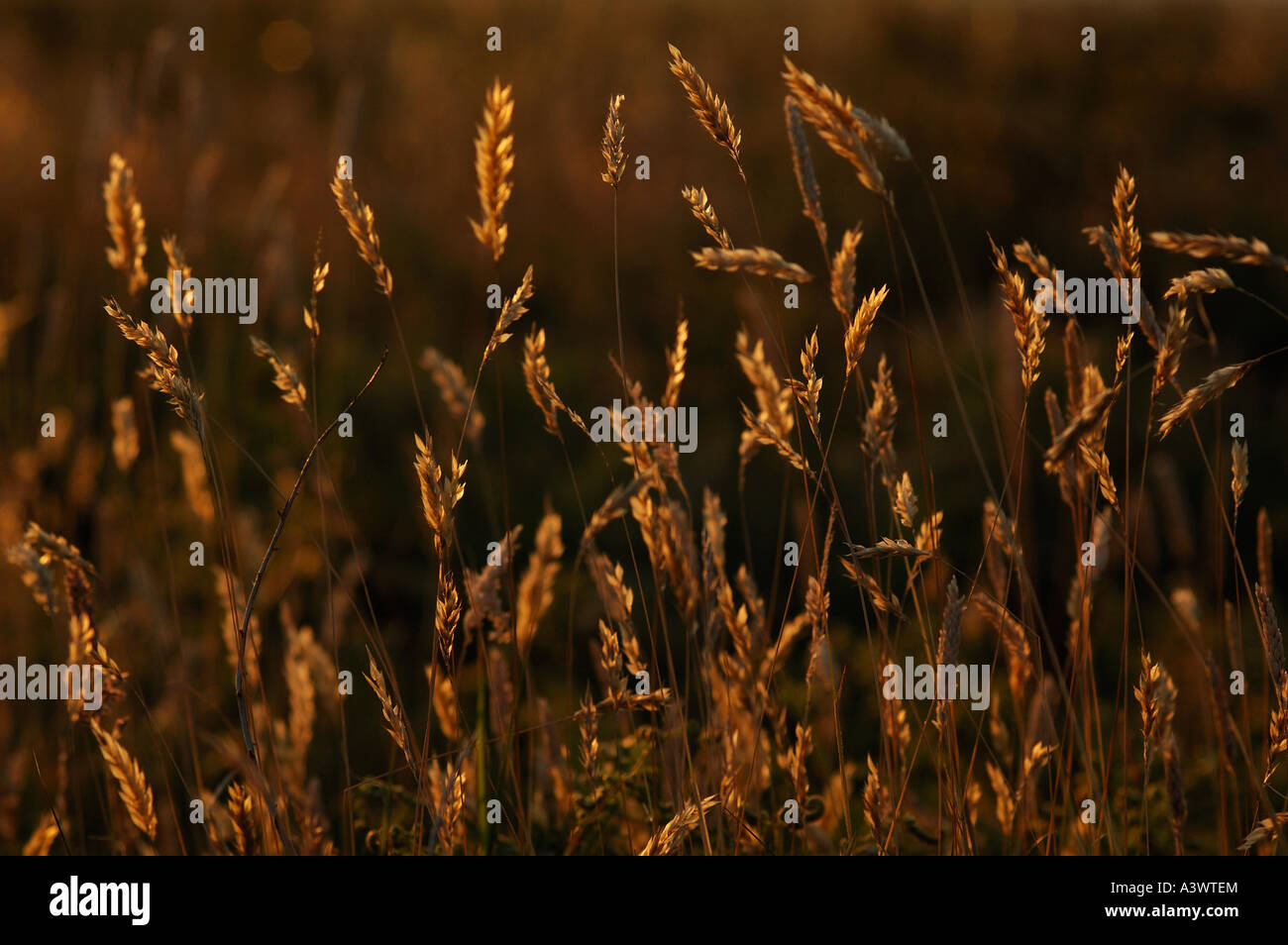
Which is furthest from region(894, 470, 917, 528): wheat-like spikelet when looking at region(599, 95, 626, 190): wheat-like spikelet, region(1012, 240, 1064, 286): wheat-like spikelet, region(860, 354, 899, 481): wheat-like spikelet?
region(599, 95, 626, 190): wheat-like spikelet

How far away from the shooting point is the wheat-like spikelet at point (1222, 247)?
110 centimetres

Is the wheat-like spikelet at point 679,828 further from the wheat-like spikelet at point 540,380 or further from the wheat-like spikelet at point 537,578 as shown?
the wheat-like spikelet at point 540,380

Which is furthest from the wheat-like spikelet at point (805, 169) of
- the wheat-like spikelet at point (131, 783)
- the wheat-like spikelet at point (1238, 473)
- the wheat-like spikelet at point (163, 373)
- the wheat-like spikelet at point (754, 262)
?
the wheat-like spikelet at point (131, 783)

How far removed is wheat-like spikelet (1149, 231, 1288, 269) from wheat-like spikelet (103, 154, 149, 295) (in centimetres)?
125

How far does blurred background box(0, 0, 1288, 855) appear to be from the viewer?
3342 mm

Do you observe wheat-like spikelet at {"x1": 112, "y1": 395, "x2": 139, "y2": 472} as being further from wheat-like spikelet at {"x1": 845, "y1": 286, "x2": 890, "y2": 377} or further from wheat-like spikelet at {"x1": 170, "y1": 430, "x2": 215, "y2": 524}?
wheat-like spikelet at {"x1": 845, "y1": 286, "x2": 890, "y2": 377}

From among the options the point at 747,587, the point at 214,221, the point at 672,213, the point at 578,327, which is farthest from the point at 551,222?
the point at 747,587

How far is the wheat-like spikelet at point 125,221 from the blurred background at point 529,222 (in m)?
0.38

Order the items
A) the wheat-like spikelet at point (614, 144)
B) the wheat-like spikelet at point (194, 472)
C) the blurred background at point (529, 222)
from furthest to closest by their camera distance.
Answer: the blurred background at point (529, 222), the wheat-like spikelet at point (194, 472), the wheat-like spikelet at point (614, 144)

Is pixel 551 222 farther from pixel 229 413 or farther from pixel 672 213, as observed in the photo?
pixel 229 413

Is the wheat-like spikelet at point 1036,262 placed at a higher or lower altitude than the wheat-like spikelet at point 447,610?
higher

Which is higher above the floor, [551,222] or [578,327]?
[551,222]
